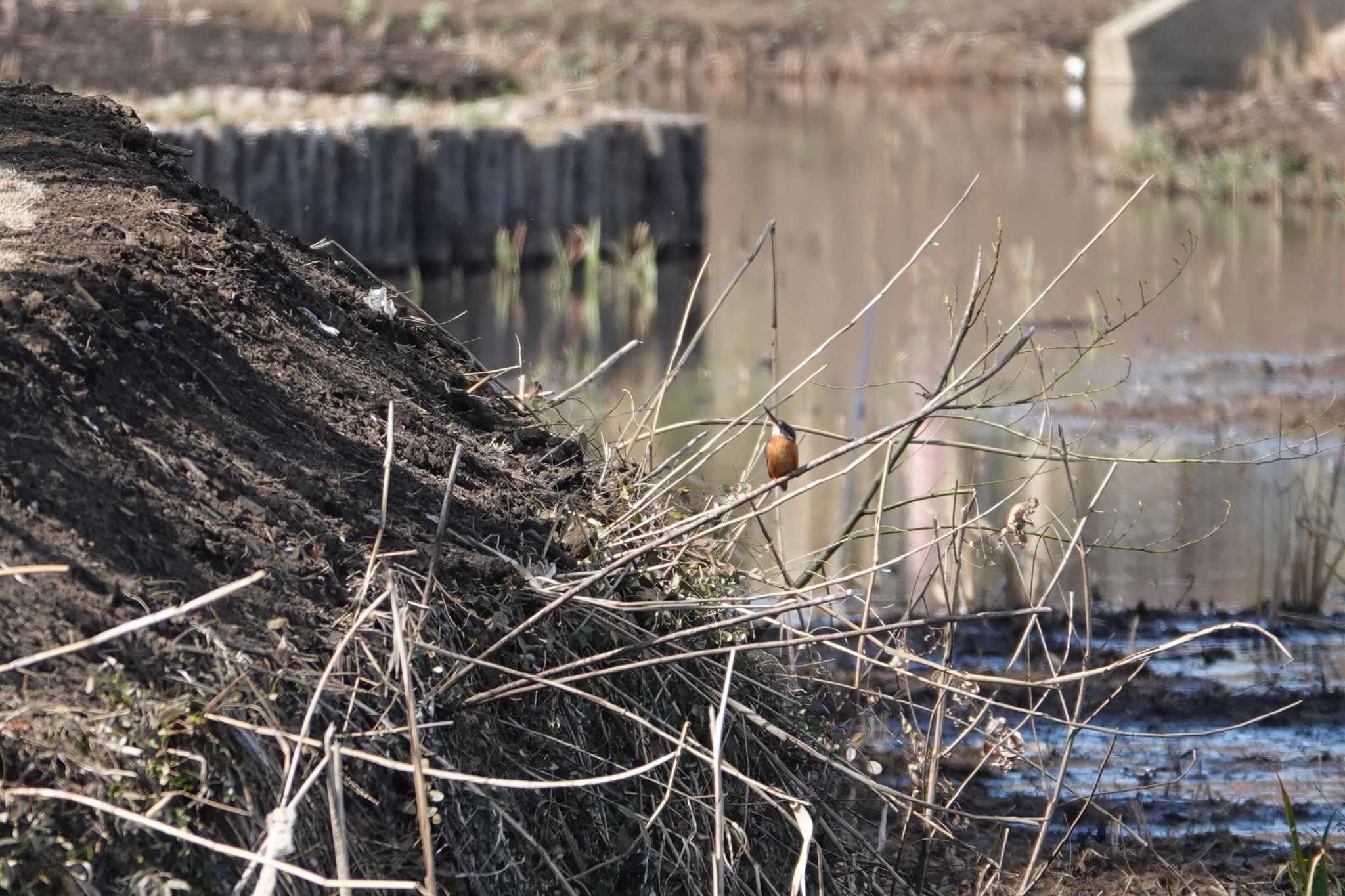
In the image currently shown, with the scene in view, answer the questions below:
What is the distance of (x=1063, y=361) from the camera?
9047 mm

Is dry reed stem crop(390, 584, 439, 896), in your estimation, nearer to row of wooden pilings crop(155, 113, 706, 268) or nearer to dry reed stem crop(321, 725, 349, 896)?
dry reed stem crop(321, 725, 349, 896)

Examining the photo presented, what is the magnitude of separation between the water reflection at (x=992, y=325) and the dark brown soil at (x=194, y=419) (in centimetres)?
83

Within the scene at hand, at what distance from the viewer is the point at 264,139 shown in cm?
999

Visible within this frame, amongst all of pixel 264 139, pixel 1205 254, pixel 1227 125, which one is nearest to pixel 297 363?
pixel 264 139

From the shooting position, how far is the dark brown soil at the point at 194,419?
2.42 meters

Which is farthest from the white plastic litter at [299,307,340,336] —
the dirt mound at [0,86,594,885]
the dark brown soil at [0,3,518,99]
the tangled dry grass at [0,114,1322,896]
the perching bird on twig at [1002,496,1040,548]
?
the dark brown soil at [0,3,518,99]

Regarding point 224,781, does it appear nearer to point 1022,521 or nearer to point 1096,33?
point 1022,521

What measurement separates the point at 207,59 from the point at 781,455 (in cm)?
1550

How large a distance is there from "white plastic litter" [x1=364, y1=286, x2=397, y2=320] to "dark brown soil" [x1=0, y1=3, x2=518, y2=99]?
1068cm

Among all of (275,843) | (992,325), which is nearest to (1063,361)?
(992,325)

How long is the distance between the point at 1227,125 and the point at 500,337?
1052 centimetres

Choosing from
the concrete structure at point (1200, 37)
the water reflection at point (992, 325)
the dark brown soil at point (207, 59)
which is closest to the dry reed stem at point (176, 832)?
the water reflection at point (992, 325)

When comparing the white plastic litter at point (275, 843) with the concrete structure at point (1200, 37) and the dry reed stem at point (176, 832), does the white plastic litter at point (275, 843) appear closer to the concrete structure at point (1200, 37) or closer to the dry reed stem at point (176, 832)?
the dry reed stem at point (176, 832)

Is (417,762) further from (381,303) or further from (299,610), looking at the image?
(381,303)
